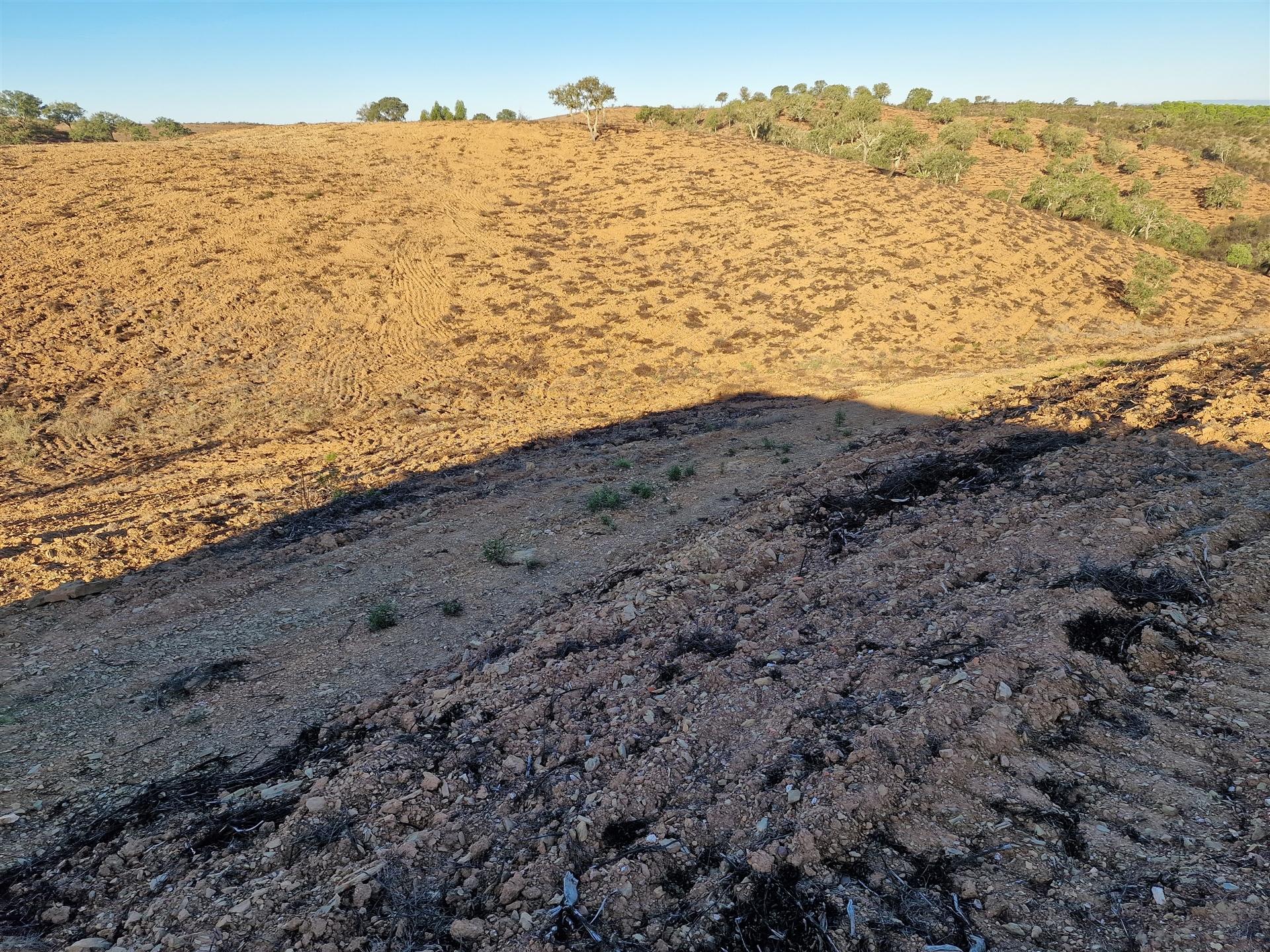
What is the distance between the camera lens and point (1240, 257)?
23141mm

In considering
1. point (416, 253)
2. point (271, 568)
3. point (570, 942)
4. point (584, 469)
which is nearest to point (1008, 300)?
point (584, 469)

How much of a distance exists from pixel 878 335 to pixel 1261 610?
14.5 m

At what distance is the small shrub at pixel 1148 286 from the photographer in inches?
750

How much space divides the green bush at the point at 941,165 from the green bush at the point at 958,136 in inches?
276

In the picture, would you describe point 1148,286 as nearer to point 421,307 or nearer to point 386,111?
point 421,307

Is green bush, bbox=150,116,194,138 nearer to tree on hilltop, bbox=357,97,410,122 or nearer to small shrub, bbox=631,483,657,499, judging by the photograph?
tree on hilltop, bbox=357,97,410,122

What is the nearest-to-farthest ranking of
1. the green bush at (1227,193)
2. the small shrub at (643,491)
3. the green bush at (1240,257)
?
the small shrub at (643,491) → the green bush at (1240,257) → the green bush at (1227,193)

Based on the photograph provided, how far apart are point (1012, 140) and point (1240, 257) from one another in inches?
770

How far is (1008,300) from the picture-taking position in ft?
63.8

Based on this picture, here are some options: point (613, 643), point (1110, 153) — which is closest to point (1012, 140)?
point (1110, 153)

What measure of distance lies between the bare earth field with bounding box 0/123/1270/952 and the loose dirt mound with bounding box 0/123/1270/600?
156mm

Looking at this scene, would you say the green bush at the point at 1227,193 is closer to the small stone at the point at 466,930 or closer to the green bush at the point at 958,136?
the green bush at the point at 958,136

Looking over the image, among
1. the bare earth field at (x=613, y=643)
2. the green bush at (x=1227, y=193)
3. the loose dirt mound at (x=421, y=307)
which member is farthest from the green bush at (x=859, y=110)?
the bare earth field at (x=613, y=643)

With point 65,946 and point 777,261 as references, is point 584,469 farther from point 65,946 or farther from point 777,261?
point 777,261
